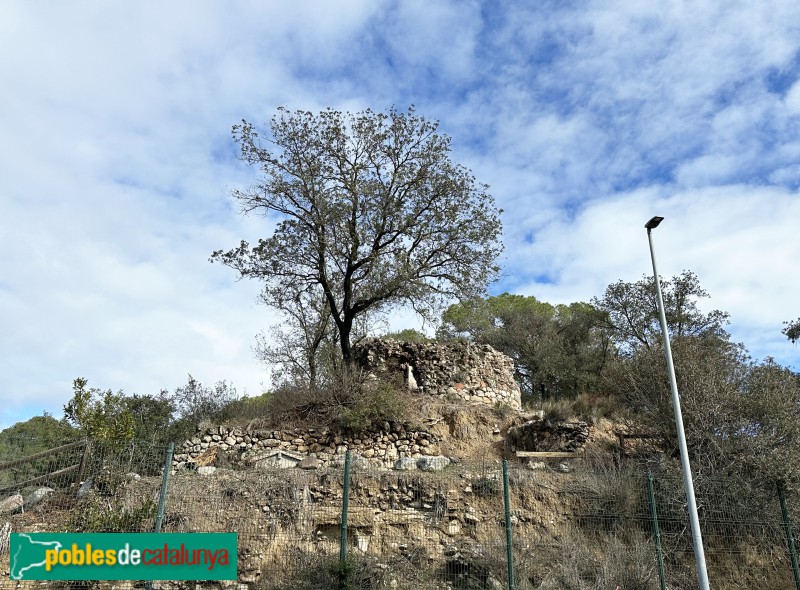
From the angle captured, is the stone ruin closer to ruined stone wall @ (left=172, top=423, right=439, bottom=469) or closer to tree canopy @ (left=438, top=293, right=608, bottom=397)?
ruined stone wall @ (left=172, top=423, right=439, bottom=469)

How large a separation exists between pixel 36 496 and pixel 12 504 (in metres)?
0.42

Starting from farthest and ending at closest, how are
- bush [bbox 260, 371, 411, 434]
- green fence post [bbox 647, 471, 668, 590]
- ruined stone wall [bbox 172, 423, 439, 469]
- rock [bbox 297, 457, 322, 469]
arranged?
bush [bbox 260, 371, 411, 434]
ruined stone wall [bbox 172, 423, 439, 469]
rock [bbox 297, 457, 322, 469]
green fence post [bbox 647, 471, 668, 590]

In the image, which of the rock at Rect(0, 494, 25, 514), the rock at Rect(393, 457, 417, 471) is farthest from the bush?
the rock at Rect(0, 494, 25, 514)

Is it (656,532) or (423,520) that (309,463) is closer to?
(423,520)

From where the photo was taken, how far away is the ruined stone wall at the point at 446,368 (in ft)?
71.5

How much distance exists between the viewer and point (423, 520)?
504 inches

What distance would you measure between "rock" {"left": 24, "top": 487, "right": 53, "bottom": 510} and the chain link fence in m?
0.02

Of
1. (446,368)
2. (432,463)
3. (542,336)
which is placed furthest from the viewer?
(542,336)

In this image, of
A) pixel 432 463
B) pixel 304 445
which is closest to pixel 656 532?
pixel 432 463

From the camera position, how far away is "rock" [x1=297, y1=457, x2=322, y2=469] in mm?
15812

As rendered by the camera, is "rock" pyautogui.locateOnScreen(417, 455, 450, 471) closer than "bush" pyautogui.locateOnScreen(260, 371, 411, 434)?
Yes

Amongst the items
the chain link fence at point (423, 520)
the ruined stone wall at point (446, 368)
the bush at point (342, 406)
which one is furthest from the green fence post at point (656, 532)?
the ruined stone wall at point (446, 368)

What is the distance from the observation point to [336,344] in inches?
1065

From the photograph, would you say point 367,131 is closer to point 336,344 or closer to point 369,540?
point 336,344
